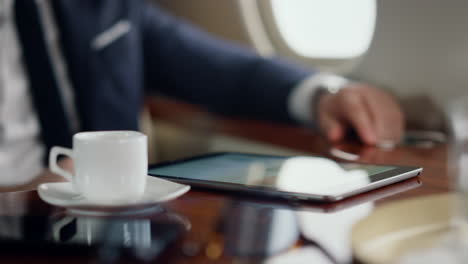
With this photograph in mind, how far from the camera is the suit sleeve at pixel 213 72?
53.2 inches

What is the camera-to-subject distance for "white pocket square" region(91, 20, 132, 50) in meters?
1.33

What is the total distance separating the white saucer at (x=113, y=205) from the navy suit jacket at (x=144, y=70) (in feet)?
2.42

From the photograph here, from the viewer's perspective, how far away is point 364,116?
1.04m

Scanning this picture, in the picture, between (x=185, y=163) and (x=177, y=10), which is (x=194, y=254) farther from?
(x=177, y=10)

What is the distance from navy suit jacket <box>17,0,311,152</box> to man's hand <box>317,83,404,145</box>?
0.70 ft

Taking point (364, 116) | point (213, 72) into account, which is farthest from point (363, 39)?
point (364, 116)

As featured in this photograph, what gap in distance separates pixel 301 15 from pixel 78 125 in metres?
0.79

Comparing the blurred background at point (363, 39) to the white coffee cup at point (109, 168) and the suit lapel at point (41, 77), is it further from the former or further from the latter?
the white coffee cup at point (109, 168)

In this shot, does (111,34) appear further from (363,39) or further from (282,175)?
(282,175)

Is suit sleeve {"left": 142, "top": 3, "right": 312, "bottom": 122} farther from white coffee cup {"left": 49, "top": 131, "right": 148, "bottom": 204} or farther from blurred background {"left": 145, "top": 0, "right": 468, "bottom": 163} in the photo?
white coffee cup {"left": 49, "top": 131, "right": 148, "bottom": 204}

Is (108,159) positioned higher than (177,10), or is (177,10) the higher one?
(177,10)

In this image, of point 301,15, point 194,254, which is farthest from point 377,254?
point 301,15

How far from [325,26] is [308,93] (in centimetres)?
62

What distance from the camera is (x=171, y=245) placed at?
0.41 meters
